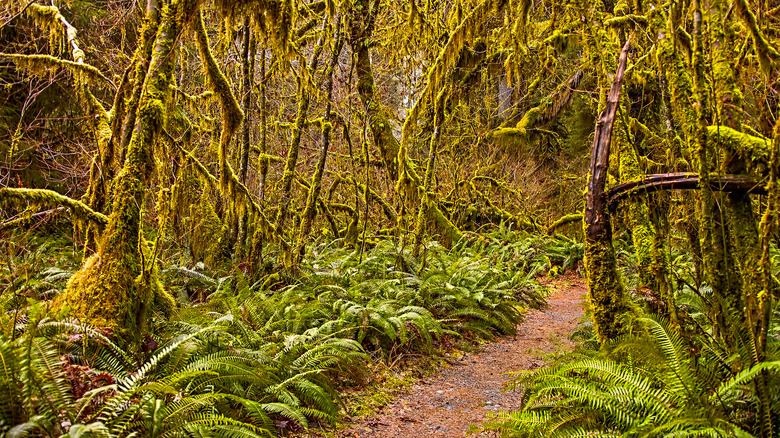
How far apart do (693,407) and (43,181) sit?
37.1 feet

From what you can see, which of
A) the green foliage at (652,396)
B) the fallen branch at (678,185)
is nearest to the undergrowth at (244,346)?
the green foliage at (652,396)

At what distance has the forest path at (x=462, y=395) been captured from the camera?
4234mm

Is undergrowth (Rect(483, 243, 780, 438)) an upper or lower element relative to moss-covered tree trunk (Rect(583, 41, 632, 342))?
lower

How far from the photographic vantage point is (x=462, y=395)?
5129mm

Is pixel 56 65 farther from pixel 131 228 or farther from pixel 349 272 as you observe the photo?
pixel 349 272

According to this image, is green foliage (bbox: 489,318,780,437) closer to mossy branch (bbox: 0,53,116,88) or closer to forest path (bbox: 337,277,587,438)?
forest path (bbox: 337,277,587,438)

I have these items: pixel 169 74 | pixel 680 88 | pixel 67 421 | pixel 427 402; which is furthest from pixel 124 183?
pixel 680 88

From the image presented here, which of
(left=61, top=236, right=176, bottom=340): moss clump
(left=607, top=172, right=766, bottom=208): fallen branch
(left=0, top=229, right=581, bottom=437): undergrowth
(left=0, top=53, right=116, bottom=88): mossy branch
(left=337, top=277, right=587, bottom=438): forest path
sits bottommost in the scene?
(left=337, top=277, right=587, bottom=438): forest path

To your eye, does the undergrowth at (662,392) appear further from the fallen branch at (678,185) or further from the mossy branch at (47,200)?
the mossy branch at (47,200)

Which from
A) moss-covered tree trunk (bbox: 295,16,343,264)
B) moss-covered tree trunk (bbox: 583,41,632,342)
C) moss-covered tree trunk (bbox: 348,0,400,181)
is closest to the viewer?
moss-covered tree trunk (bbox: 583,41,632,342)

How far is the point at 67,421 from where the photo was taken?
250 cm

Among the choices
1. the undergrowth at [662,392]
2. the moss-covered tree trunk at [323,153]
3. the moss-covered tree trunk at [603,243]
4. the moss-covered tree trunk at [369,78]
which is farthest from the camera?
the moss-covered tree trunk at [369,78]

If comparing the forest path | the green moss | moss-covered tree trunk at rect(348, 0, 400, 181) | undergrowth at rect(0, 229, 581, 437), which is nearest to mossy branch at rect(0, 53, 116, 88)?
undergrowth at rect(0, 229, 581, 437)

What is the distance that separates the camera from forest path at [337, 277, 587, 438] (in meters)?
4.23
